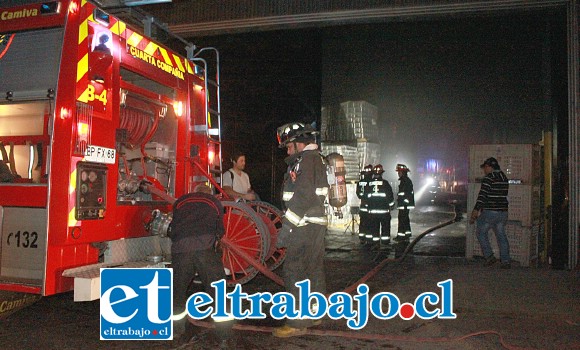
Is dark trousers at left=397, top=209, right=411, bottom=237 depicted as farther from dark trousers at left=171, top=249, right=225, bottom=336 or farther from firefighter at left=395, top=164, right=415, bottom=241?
dark trousers at left=171, top=249, right=225, bottom=336

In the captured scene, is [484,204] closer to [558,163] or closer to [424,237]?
[558,163]

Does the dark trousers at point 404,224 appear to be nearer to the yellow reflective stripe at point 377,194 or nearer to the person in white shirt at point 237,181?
the yellow reflective stripe at point 377,194

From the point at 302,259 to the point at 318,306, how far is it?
18.4 inches

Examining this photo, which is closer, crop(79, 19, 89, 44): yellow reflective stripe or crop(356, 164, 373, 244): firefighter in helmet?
crop(79, 19, 89, 44): yellow reflective stripe

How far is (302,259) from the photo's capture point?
4.40 m

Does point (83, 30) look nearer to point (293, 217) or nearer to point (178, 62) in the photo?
point (178, 62)

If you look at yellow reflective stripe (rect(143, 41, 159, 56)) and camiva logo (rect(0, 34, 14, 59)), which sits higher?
yellow reflective stripe (rect(143, 41, 159, 56))

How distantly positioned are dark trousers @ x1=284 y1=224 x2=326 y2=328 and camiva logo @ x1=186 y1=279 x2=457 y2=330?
0.06 metres

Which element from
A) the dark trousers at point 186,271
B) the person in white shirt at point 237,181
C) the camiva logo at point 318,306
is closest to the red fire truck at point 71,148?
the dark trousers at point 186,271

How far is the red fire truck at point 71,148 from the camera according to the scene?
3.91 m

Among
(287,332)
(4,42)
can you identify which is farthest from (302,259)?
(4,42)

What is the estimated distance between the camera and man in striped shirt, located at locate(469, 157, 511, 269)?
734 centimetres

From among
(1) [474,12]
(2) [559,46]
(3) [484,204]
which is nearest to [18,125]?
(3) [484,204]

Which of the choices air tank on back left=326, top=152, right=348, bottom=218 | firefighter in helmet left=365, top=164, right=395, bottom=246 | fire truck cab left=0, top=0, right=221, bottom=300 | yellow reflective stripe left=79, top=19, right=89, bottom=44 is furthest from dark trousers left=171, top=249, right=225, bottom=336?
firefighter in helmet left=365, top=164, right=395, bottom=246
